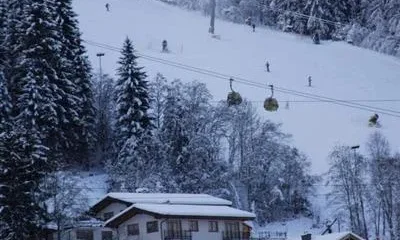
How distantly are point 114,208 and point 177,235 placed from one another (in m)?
5.76

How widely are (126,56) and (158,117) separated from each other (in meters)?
5.59

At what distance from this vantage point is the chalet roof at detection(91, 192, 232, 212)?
56562 millimetres

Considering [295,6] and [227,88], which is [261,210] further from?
[295,6]

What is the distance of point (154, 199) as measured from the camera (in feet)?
186

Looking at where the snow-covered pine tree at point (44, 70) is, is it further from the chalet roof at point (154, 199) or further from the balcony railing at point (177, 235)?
the balcony railing at point (177, 235)

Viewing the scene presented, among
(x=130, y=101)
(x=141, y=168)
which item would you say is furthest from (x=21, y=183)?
(x=130, y=101)

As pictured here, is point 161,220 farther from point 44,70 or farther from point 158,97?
point 158,97

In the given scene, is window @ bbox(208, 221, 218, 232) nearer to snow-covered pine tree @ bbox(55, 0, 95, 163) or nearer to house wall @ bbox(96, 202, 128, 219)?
house wall @ bbox(96, 202, 128, 219)

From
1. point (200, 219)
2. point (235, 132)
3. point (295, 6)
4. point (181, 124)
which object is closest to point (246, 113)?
point (235, 132)

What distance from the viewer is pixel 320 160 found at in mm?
76312

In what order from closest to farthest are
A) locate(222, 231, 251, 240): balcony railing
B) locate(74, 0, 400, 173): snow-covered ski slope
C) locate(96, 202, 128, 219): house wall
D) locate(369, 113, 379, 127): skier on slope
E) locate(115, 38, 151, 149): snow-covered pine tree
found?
locate(96, 202, 128, 219): house wall
locate(222, 231, 251, 240): balcony railing
locate(115, 38, 151, 149): snow-covered pine tree
locate(369, 113, 379, 127): skier on slope
locate(74, 0, 400, 173): snow-covered ski slope

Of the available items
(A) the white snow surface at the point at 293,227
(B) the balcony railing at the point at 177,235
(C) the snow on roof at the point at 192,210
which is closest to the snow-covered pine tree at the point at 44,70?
(C) the snow on roof at the point at 192,210

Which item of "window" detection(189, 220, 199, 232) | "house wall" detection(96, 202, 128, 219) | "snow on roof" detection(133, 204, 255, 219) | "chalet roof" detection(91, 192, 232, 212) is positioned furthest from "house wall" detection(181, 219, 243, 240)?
"house wall" detection(96, 202, 128, 219)

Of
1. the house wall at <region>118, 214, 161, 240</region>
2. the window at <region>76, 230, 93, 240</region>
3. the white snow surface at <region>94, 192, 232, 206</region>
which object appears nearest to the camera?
the house wall at <region>118, 214, 161, 240</region>
